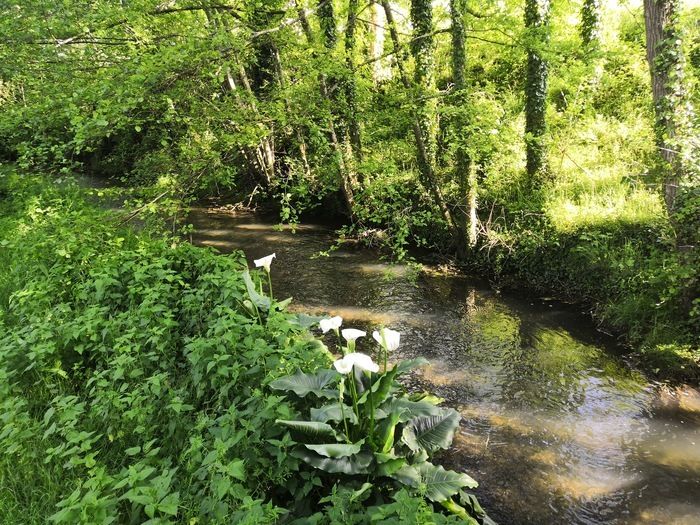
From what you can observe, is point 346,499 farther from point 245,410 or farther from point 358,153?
point 358,153

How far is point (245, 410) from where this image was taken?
2.89 m

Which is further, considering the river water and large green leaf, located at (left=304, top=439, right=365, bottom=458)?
the river water

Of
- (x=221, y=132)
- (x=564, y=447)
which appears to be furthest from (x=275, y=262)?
(x=564, y=447)

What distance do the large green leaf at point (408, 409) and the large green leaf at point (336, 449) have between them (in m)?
0.56

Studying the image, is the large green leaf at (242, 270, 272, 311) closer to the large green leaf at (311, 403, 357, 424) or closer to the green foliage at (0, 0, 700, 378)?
the green foliage at (0, 0, 700, 378)

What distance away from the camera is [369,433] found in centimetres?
303

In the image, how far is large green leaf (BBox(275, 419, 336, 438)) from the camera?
2.68 m

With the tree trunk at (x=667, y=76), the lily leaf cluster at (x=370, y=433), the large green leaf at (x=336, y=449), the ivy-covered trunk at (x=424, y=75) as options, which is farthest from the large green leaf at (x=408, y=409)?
the ivy-covered trunk at (x=424, y=75)

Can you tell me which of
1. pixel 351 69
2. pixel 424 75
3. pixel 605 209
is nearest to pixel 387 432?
pixel 351 69

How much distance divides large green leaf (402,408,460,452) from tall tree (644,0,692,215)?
4.31 meters

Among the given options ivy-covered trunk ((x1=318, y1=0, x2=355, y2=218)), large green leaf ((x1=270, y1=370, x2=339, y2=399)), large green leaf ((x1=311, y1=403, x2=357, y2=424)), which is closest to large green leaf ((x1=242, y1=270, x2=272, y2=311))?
large green leaf ((x1=270, y1=370, x2=339, y2=399))

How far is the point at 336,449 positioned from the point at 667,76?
6.00 metres

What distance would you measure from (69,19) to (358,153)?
5155mm

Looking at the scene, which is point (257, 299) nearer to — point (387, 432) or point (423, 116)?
point (387, 432)
